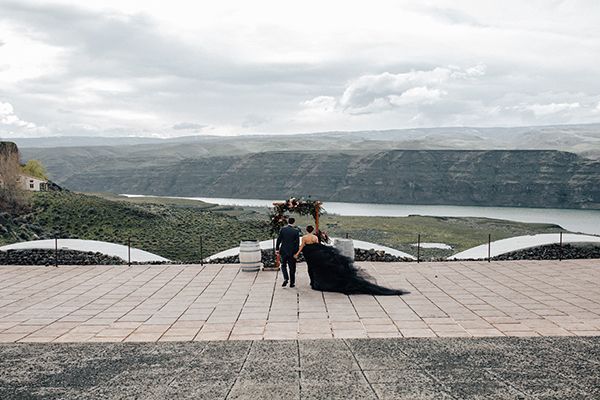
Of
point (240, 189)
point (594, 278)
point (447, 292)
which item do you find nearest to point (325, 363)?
A: point (447, 292)

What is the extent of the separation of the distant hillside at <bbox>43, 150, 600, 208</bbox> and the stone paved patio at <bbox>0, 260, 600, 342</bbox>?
139686 mm

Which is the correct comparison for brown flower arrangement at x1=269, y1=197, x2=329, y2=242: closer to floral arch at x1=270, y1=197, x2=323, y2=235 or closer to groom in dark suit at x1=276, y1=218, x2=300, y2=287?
floral arch at x1=270, y1=197, x2=323, y2=235

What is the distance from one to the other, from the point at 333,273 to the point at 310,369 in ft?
16.9

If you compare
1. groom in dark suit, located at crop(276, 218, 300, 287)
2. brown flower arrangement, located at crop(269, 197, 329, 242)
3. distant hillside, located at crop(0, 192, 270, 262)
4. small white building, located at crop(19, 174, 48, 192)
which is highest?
brown flower arrangement, located at crop(269, 197, 329, 242)

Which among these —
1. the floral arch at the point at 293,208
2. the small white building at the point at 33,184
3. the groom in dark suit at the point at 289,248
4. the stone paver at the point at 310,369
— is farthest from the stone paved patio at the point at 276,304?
the small white building at the point at 33,184

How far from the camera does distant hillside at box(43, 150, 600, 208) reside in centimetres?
14793

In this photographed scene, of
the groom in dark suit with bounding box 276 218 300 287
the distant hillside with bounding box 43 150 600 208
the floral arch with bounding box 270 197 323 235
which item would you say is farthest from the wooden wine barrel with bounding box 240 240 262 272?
the distant hillside with bounding box 43 150 600 208

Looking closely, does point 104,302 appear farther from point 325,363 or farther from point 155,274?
point 325,363

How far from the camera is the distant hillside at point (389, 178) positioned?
14793 centimetres

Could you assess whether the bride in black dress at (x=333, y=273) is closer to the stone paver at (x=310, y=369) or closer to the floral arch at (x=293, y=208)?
the floral arch at (x=293, y=208)

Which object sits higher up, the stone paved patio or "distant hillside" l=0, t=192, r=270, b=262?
the stone paved patio

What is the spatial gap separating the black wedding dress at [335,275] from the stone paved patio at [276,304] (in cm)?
32

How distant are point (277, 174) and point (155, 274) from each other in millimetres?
169809

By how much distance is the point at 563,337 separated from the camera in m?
8.72
